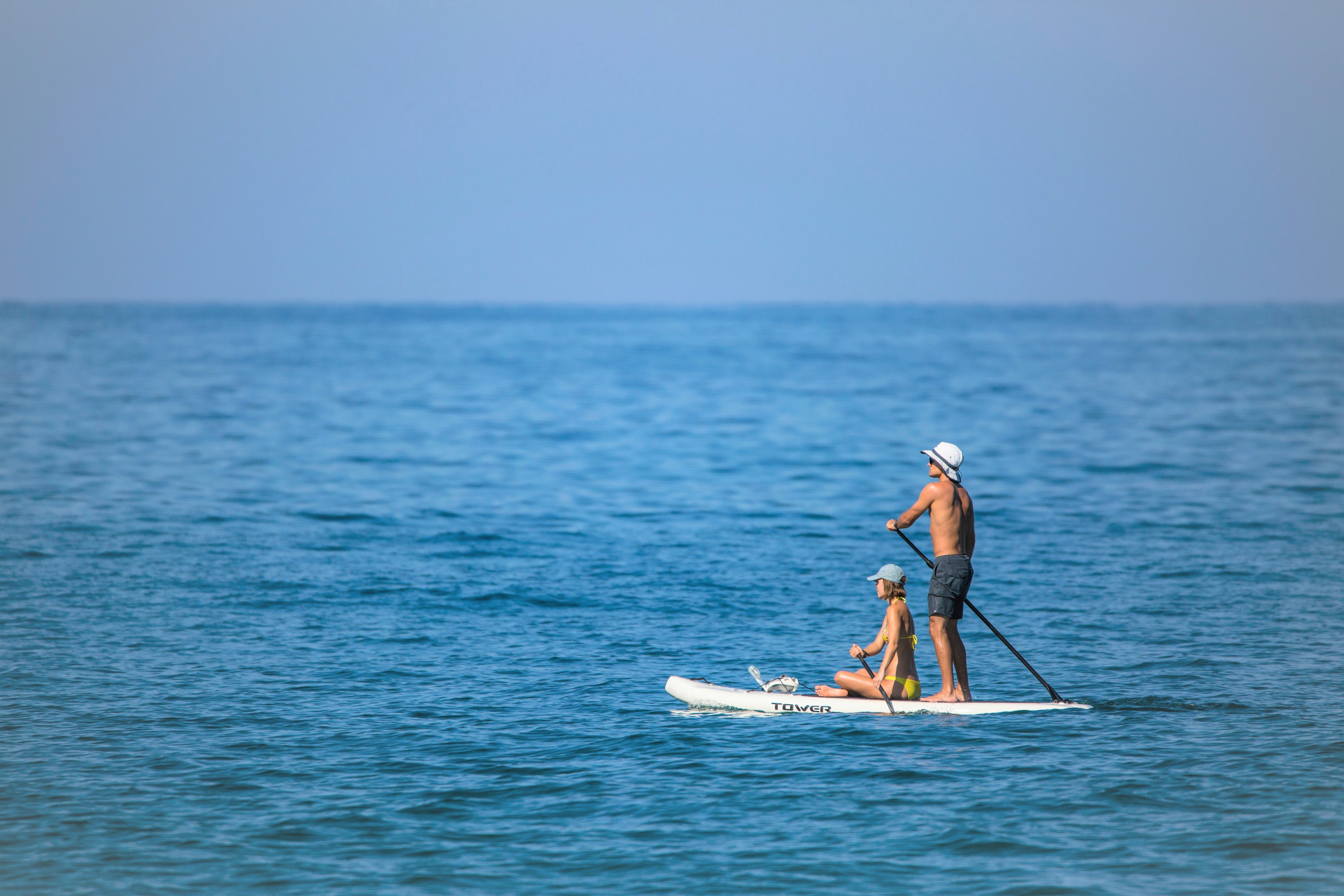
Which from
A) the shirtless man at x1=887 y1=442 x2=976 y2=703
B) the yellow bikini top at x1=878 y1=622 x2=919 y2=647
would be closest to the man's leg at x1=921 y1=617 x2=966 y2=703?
the shirtless man at x1=887 y1=442 x2=976 y2=703

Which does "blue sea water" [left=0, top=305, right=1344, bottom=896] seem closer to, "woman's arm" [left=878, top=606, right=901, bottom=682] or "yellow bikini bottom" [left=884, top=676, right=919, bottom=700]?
"yellow bikini bottom" [left=884, top=676, right=919, bottom=700]

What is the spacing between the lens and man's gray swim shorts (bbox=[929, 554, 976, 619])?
37.6ft

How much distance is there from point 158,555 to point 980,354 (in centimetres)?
8596

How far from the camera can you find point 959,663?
11820mm

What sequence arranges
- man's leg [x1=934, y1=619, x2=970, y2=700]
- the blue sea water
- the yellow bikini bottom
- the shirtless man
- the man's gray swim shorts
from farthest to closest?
the yellow bikini bottom → man's leg [x1=934, y1=619, x2=970, y2=700] → the man's gray swim shorts → the shirtless man → the blue sea water

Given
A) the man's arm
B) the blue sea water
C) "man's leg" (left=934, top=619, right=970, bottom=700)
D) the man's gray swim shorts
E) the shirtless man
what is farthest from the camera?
"man's leg" (left=934, top=619, right=970, bottom=700)

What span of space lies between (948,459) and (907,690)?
89.1 inches

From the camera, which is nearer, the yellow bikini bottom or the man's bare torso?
the man's bare torso

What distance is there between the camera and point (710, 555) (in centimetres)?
2152

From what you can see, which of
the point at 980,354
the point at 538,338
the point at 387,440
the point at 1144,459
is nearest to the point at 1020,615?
the point at 1144,459

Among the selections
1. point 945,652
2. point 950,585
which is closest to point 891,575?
point 950,585

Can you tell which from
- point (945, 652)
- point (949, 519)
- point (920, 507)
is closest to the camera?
point (920, 507)

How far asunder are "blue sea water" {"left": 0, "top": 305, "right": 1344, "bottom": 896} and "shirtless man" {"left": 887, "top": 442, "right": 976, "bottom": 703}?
0.66 metres

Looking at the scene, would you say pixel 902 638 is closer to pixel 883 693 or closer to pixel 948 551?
pixel 883 693
